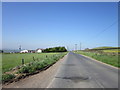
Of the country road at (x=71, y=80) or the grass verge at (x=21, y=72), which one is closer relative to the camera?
the country road at (x=71, y=80)

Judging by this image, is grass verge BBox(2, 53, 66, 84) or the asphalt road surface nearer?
the asphalt road surface

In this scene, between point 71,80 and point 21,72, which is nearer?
point 71,80

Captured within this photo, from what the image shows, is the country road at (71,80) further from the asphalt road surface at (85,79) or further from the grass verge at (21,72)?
the grass verge at (21,72)

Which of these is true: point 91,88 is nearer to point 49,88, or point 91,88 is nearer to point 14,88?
point 49,88

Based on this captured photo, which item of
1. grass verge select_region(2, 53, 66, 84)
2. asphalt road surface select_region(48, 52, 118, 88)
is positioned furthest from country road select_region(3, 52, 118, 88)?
grass verge select_region(2, 53, 66, 84)

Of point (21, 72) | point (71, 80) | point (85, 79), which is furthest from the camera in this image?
point (21, 72)

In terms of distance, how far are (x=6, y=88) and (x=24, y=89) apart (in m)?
1.08

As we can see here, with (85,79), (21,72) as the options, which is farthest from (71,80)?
(21,72)

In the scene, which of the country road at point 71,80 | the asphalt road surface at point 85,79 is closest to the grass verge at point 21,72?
the country road at point 71,80

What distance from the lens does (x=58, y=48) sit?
130 meters

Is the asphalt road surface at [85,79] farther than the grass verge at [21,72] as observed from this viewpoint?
No

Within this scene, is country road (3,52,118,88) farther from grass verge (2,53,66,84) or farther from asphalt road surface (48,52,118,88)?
grass verge (2,53,66,84)

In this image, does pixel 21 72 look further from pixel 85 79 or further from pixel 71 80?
pixel 85 79

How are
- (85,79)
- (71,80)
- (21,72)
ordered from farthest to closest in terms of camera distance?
(21,72)
(85,79)
(71,80)
